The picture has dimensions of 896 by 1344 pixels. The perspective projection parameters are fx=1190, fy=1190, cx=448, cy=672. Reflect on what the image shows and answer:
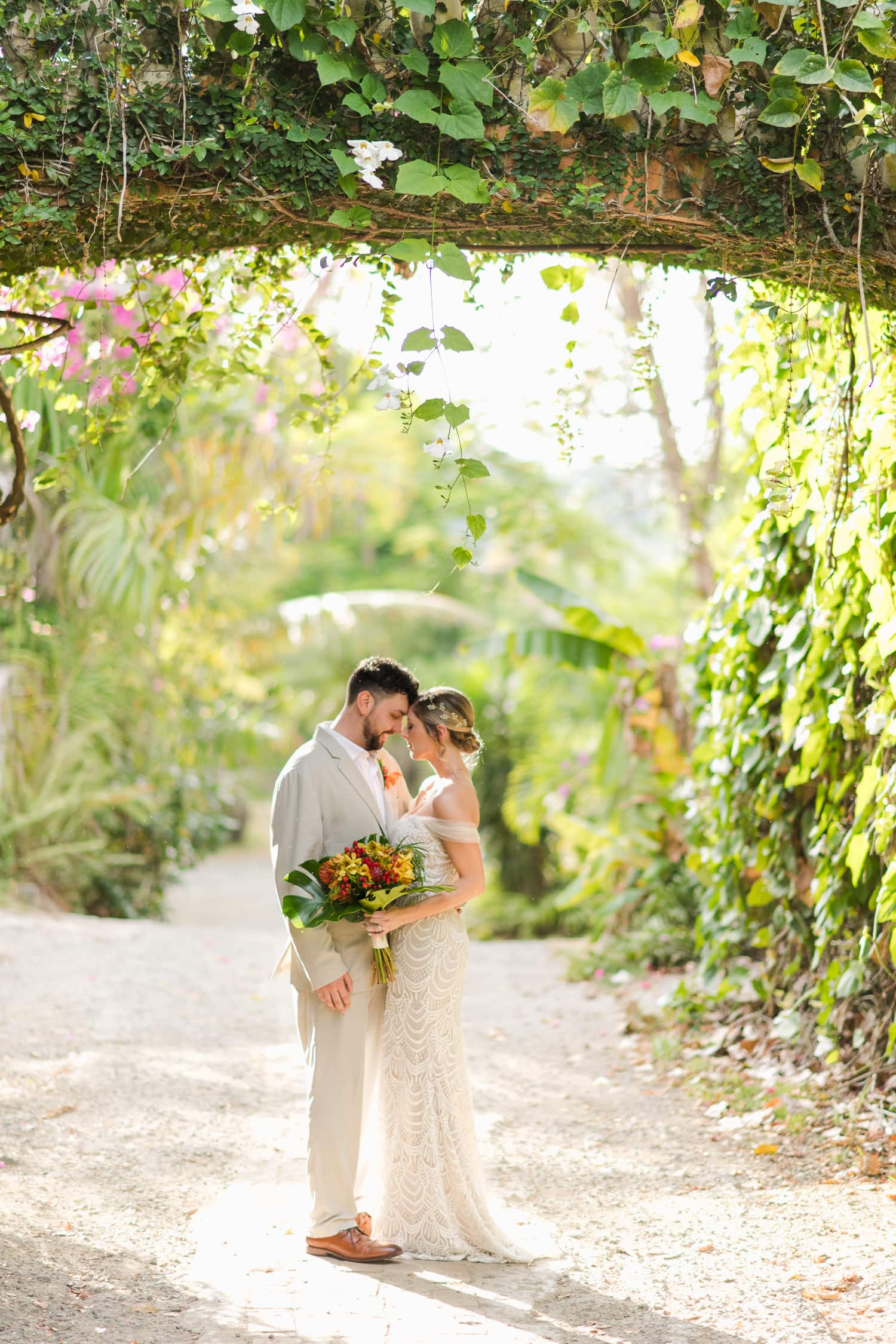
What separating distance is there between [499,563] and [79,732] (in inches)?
563

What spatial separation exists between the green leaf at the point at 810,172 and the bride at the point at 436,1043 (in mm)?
1889

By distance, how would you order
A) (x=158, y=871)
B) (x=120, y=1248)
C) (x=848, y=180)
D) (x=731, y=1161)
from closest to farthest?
1. (x=848, y=180)
2. (x=120, y=1248)
3. (x=731, y=1161)
4. (x=158, y=871)

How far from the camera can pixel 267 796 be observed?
19.8 metres

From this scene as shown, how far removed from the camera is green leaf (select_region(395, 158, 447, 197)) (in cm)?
317

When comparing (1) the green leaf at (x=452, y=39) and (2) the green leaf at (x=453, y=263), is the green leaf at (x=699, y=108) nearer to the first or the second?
(1) the green leaf at (x=452, y=39)

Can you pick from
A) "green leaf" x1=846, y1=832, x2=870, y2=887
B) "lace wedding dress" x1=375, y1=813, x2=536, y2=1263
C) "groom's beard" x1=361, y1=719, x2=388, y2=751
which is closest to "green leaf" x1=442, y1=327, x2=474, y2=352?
"groom's beard" x1=361, y1=719, x2=388, y2=751

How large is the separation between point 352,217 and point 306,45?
0.45 m

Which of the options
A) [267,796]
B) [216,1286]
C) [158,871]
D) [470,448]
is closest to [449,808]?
[216,1286]

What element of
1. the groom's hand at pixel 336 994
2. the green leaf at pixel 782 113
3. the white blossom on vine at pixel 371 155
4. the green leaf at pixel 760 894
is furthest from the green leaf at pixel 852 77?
the green leaf at pixel 760 894

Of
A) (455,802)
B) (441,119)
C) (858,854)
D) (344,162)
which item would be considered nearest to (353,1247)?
(455,802)

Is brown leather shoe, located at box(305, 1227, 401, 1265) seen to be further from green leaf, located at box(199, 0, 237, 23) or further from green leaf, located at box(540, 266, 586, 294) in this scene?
green leaf, located at box(199, 0, 237, 23)

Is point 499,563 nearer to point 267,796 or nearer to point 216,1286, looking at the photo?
point 267,796

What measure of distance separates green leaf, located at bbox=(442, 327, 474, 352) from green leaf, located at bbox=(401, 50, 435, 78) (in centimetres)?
67

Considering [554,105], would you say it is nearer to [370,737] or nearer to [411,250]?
[411,250]
